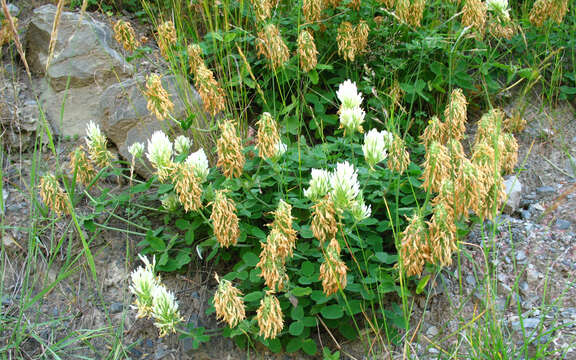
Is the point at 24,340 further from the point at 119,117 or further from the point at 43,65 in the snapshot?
the point at 43,65

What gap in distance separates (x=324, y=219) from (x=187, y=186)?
67 cm

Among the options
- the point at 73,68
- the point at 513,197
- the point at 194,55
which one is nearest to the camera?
the point at 513,197

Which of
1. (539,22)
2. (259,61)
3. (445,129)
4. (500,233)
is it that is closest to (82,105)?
(259,61)

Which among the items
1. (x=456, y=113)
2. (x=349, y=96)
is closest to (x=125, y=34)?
(x=349, y=96)

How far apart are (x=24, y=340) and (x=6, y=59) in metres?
2.57

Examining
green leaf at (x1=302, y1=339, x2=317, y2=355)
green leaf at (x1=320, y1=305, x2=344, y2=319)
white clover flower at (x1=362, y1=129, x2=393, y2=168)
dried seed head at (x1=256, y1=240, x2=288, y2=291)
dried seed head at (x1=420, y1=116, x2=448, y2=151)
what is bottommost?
green leaf at (x1=302, y1=339, x2=317, y2=355)

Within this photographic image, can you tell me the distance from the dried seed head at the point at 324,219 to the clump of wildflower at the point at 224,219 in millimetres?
403

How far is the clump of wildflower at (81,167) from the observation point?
3.01m

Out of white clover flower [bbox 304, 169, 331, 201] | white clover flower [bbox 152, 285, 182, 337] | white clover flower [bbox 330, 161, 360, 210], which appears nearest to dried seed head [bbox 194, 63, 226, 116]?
white clover flower [bbox 304, 169, 331, 201]

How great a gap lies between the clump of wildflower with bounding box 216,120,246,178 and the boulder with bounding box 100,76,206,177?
3.45 feet

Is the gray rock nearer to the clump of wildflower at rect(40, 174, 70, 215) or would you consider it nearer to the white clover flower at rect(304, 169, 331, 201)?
the white clover flower at rect(304, 169, 331, 201)

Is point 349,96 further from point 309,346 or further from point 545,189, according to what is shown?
point 545,189

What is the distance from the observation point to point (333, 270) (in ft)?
7.69

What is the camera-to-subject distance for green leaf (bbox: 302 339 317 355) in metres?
2.67
